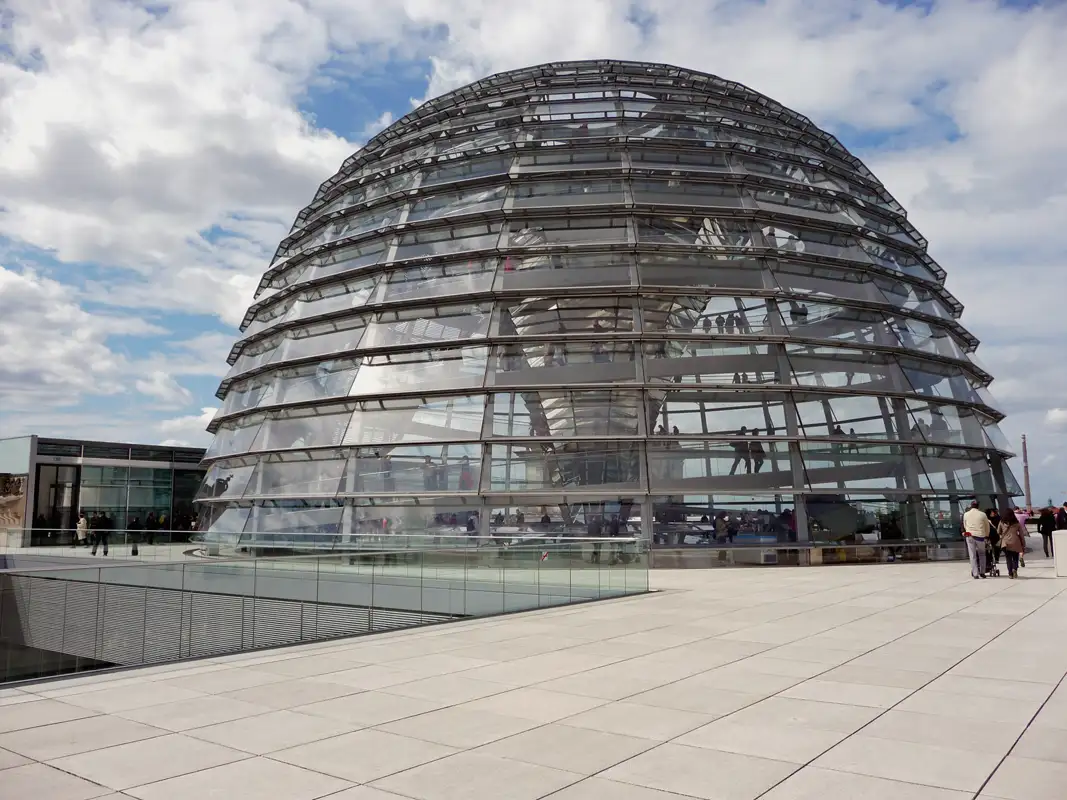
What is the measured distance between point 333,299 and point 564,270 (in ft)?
23.1

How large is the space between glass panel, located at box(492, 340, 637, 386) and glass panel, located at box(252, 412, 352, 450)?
4.48m

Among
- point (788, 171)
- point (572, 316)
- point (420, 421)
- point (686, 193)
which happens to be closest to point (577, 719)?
point (420, 421)

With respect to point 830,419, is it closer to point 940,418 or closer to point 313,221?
point 940,418

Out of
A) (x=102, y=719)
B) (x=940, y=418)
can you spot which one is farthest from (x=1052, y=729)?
(x=940, y=418)

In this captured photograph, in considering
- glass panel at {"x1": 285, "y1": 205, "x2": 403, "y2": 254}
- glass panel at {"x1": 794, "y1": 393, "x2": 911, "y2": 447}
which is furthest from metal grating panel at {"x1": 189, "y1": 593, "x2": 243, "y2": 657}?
glass panel at {"x1": 285, "y1": 205, "x2": 403, "y2": 254}

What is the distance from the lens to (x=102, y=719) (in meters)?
6.82

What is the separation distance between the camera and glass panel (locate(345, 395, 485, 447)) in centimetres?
2162

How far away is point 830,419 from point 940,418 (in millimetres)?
4059

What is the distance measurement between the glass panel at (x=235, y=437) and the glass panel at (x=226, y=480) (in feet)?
1.42

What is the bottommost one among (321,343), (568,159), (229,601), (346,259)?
(229,601)

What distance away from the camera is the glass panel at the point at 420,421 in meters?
21.6

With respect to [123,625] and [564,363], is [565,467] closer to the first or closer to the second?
[564,363]

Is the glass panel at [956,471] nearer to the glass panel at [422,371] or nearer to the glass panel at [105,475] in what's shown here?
the glass panel at [422,371]

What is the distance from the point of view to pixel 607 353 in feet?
73.2
